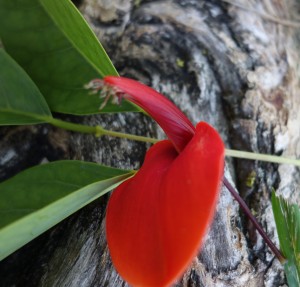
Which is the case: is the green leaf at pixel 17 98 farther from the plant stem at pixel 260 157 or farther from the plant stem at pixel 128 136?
the plant stem at pixel 260 157

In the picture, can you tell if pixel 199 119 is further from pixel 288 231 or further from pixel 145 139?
pixel 288 231

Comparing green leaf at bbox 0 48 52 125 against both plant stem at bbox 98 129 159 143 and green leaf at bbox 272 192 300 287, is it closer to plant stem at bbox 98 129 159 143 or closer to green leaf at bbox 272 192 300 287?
plant stem at bbox 98 129 159 143

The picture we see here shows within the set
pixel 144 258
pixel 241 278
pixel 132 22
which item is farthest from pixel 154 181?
pixel 132 22

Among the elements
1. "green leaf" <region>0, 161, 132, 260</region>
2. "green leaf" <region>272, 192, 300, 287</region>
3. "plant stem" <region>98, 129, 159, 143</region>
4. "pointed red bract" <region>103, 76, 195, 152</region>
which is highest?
"pointed red bract" <region>103, 76, 195, 152</region>

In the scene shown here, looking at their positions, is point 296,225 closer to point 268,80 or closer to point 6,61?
point 268,80

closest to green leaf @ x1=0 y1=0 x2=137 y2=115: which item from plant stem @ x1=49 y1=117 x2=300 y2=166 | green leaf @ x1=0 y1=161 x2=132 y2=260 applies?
plant stem @ x1=49 y1=117 x2=300 y2=166

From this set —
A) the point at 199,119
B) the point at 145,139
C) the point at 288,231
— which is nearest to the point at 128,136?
the point at 145,139
